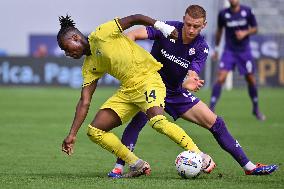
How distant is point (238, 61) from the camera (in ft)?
64.0

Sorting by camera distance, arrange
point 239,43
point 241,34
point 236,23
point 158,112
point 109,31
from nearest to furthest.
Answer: point 158,112, point 109,31, point 241,34, point 236,23, point 239,43

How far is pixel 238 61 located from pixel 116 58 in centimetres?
986

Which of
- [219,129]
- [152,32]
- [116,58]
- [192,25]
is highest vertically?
[192,25]

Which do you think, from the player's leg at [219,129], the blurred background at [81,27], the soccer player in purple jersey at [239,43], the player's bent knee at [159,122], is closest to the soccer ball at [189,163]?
the player's bent knee at [159,122]

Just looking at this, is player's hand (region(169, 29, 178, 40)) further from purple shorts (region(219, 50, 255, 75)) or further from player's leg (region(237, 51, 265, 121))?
player's leg (region(237, 51, 265, 121))

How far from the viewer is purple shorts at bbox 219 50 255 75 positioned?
19.3 metres

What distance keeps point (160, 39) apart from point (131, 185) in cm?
173

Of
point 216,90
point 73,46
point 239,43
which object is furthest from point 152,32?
point 239,43

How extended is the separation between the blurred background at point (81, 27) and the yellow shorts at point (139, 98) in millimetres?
19769

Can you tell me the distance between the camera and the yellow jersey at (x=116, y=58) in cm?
984

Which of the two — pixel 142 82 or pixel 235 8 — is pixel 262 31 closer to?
pixel 235 8

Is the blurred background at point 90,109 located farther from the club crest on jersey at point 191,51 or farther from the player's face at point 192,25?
the player's face at point 192,25

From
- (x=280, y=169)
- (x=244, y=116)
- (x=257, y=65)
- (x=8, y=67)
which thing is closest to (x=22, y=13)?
(x=8, y=67)

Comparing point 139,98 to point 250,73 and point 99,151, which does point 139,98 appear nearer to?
point 99,151
